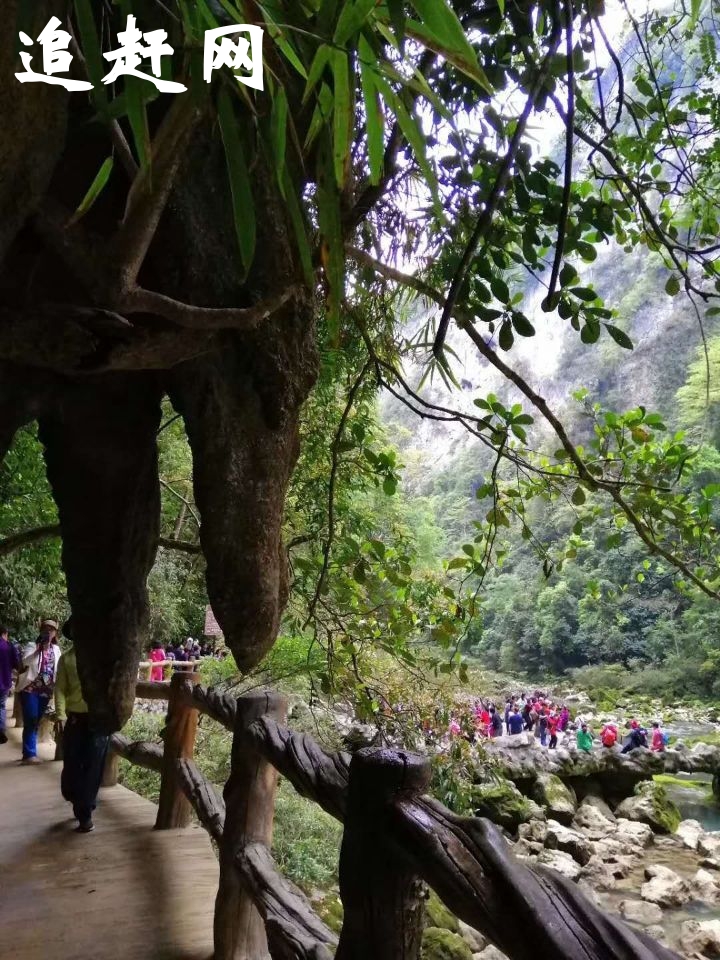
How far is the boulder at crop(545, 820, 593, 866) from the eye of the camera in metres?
8.57

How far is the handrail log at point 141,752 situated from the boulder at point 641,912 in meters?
5.61

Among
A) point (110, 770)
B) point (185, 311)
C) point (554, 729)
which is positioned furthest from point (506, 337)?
point (554, 729)

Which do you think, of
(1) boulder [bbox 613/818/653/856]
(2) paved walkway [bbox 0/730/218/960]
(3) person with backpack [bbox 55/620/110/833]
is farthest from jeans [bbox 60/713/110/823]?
(1) boulder [bbox 613/818/653/856]

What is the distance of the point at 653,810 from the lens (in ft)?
33.6

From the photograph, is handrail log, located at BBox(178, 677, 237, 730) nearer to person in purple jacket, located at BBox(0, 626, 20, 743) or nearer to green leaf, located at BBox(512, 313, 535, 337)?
green leaf, located at BBox(512, 313, 535, 337)

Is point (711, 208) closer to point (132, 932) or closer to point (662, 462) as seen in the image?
point (662, 462)

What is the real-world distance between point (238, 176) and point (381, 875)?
921 millimetres

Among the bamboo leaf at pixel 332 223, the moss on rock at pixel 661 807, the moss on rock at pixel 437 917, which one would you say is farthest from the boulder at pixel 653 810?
the bamboo leaf at pixel 332 223

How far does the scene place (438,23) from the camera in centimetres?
71

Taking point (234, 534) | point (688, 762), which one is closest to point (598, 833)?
point (688, 762)

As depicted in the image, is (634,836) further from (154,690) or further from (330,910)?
(154,690)

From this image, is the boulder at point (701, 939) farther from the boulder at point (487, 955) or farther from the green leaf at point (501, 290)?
the green leaf at point (501, 290)

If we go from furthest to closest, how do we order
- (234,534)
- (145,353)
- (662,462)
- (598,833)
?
(598,833) → (662,462) → (234,534) → (145,353)

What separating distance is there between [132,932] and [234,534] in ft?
4.44
